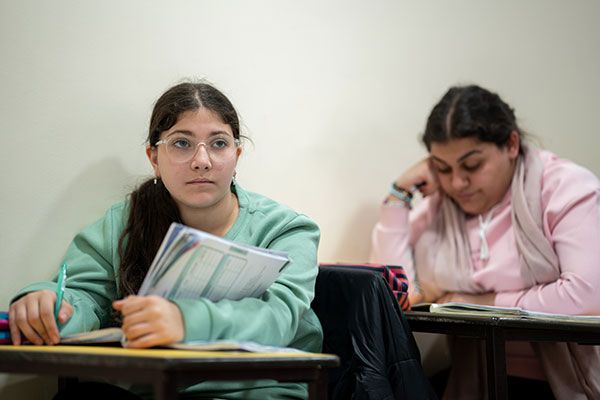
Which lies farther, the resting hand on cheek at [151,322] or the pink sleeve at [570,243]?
the pink sleeve at [570,243]

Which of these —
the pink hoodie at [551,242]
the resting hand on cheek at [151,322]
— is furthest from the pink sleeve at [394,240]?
the resting hand on cheek at [151,322]

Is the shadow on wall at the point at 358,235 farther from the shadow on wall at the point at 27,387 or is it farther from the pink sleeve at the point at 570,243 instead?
the shadow on wall at the point at 27,387

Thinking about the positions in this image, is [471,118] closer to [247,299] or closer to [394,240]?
[394,240]

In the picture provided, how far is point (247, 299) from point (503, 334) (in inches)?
26.2

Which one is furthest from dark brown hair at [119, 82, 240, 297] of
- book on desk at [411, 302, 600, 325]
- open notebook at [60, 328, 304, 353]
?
book on desk at [411, 302, 600, 325]

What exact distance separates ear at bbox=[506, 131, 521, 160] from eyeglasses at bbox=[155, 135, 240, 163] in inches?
43.4

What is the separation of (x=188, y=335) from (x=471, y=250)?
4.67 feet

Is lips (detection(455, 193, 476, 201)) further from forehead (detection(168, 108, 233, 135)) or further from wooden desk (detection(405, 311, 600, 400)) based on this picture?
forehead (detection(168, 108, 233, 135))

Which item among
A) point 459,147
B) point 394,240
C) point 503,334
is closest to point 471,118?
point 459,147

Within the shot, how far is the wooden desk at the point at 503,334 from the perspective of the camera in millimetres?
1556

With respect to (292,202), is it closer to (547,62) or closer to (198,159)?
(198,159)

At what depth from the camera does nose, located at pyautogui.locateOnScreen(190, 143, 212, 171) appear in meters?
1.51

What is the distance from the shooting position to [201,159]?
4.96 feet

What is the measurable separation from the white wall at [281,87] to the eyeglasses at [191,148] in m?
0.34
